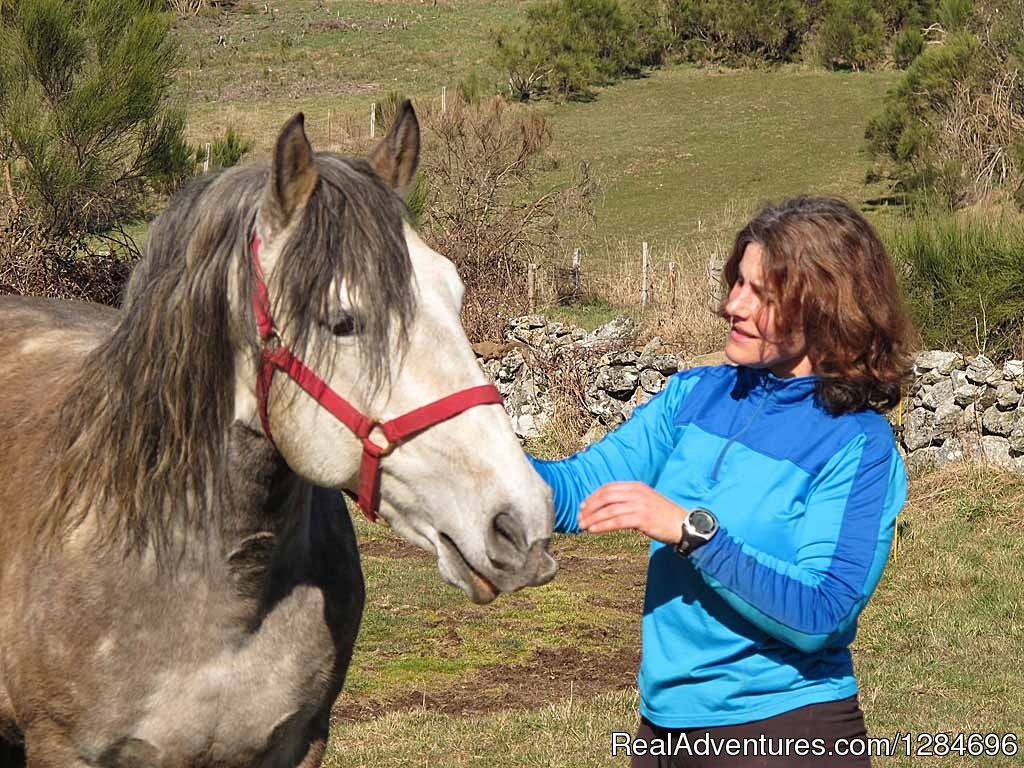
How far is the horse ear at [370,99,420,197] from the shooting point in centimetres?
237

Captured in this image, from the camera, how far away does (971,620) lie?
5980mm

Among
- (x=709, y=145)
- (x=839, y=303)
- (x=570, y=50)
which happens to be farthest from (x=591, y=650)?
(x=570, y=50)

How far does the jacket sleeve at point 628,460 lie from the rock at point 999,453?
6283mm

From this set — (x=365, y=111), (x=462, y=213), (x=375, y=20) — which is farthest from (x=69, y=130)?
→ (x=375, y=20)

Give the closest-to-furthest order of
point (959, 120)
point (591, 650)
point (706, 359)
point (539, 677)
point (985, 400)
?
point (539, 677)
point (591, 650)
point (985, 400)
point (706, 359)
point (959, 120)

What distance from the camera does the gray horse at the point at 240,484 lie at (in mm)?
1927

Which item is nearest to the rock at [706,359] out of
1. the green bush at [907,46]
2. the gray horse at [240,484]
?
the gray horse at [240,484]

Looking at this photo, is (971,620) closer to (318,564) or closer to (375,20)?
(318,564)

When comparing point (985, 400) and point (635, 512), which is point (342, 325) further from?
point (985, 400)

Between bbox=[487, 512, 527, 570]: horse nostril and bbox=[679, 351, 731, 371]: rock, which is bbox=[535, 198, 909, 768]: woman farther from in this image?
bbox=[679, 351, 731, 371]: rock

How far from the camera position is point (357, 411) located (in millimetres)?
1968

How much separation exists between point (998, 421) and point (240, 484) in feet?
23.0

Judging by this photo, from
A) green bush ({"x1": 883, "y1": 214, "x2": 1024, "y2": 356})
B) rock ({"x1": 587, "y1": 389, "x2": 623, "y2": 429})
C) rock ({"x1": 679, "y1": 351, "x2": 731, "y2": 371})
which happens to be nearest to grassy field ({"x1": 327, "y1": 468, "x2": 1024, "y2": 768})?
green bush ({"x1": 883, "y1": 214, "x2": 1024, "y2": 356})

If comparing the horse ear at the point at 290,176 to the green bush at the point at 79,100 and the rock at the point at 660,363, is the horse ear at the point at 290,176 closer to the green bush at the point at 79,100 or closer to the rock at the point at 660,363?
the rock at the point at 660,363
